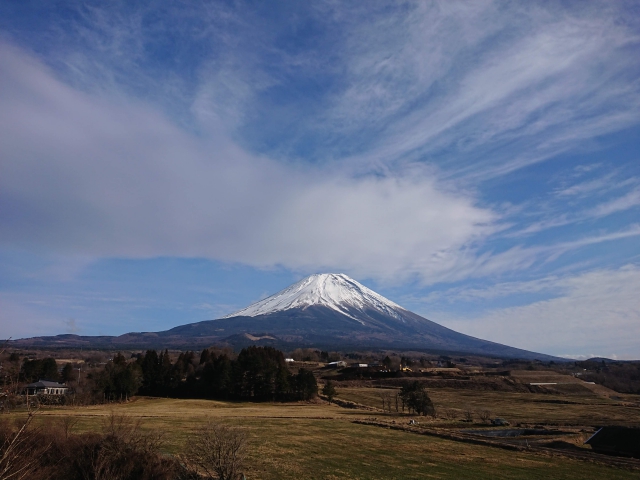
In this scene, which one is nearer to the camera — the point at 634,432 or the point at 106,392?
the point at 634,432

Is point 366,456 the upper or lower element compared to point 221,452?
lower

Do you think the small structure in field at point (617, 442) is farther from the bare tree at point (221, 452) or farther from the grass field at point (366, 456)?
the bare tree at point (221, 452)

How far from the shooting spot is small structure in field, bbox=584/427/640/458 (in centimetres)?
3074

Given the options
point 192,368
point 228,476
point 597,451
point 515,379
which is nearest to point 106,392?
point 192,368

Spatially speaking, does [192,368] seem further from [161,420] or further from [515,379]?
[515,379]

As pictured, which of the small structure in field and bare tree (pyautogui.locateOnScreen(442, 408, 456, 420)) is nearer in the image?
the small structure in field

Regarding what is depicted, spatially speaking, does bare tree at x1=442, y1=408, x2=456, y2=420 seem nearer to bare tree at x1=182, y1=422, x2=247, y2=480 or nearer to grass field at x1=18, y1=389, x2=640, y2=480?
grass field at x1=18, y1=389, x2=640, y2=480

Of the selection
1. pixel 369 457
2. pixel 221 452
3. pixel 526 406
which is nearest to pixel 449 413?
pixel 526 406

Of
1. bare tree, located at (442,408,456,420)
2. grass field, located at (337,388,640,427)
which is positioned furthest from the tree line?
bare tree, located at (442,408,456,420)

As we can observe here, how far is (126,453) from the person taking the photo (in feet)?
59.9

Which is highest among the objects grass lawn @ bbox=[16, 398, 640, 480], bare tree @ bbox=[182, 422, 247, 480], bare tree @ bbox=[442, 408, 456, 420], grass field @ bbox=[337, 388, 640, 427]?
bare tree @ bbox=[182, 422, 247, 480]

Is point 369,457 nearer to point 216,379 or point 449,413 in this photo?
point 449,413

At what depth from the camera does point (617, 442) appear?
105 ft

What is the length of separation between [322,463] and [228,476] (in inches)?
319
